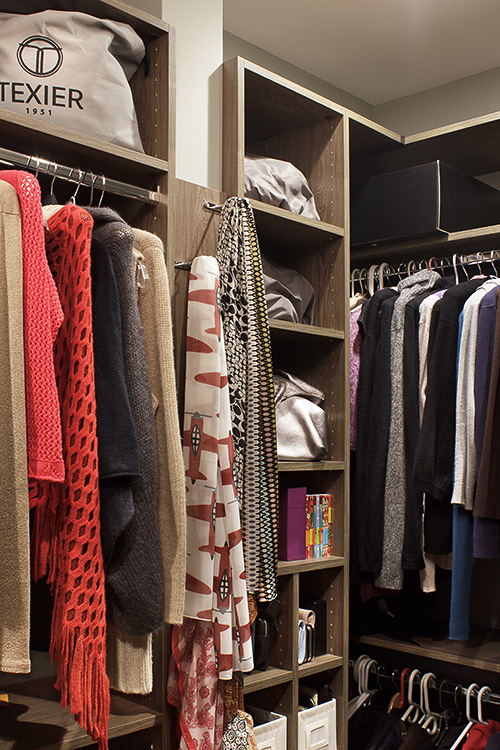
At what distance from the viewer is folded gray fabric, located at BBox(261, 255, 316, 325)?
2.23 m

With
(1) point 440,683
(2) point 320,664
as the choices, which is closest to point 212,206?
(2) point 320,664

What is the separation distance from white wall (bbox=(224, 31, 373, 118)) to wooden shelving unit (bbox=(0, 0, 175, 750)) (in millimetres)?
1085

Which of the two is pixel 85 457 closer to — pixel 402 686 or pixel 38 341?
pixel 38 341

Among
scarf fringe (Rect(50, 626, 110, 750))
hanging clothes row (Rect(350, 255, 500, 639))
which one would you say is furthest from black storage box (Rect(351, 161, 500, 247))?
scarf fringe (Rect(50, 626, 110, 750))

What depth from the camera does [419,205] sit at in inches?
102

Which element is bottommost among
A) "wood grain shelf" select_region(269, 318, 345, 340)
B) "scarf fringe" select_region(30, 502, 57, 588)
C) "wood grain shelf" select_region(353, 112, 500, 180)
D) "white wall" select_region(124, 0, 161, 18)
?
"scarf fringe" select_region(30, 502, 57, 588)

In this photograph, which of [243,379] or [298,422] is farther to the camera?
[298,422]

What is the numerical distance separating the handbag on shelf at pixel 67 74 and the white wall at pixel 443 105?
6.12 ft

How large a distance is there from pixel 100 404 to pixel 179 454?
0.22 m

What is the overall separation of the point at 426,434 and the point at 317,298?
1.90 feet

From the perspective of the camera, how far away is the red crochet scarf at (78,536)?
130cm

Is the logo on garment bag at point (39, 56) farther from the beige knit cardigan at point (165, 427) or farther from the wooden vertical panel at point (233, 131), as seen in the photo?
the wooden vertical panel at point (233, 131)

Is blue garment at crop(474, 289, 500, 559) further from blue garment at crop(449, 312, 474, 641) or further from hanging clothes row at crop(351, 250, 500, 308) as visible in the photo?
hanging clothes row at crop(351, 250, 500, 308)

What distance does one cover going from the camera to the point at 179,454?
1499mm
